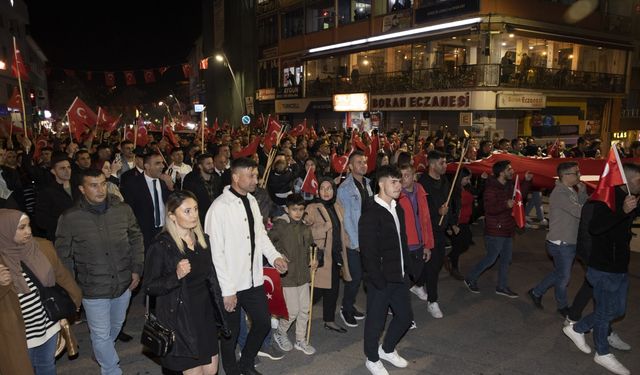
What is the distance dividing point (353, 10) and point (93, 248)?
103 ft

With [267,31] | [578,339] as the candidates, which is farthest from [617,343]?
[267,31]

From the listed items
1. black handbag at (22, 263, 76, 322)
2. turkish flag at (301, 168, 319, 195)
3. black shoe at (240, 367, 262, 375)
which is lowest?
black shoe at (240, 367, 262, 375)

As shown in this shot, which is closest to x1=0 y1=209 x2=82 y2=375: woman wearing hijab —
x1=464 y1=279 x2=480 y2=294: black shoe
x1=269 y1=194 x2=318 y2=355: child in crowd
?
x1=269 y1=194 x2=318 y2=355: child in crowd

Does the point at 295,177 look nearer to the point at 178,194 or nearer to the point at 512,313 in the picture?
the point at 512,313

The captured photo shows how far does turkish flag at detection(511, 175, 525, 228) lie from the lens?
702cm

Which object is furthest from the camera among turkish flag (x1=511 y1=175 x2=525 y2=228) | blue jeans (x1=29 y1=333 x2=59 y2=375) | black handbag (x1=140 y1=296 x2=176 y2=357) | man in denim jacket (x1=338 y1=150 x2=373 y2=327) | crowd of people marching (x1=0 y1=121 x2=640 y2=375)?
turkish flag (x1=511 y1=175 x2=525 y2=228)

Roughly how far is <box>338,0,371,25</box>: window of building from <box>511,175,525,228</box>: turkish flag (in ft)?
87.1

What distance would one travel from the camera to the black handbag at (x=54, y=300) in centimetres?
395

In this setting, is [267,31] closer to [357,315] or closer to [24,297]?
[357,315]

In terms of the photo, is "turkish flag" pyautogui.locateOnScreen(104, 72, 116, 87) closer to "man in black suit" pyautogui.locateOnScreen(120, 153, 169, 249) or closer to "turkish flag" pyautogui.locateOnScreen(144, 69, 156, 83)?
"turkish flag" pyautogui.locateOnScreen(144, 69, 156, 83)

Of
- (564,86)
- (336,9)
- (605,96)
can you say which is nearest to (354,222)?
(564,86)

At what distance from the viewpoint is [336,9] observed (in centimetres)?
3375

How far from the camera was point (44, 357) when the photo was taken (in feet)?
13.4

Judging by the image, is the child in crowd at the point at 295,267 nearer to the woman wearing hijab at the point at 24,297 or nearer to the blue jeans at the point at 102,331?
the blue jeans at the point at 102,331
